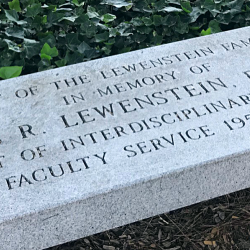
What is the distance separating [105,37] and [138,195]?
5.27ft

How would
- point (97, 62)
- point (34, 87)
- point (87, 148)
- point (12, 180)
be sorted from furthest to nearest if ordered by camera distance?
point (97, 62), point (34, 87), point (87, 148), point (12, 180)

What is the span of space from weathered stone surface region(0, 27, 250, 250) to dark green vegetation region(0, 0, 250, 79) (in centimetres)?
56

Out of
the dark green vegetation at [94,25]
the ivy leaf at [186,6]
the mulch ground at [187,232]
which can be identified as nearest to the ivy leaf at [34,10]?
the dark green vegetation at [94,25]

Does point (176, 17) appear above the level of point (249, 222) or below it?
above

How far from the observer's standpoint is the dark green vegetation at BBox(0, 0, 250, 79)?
314 centimetres

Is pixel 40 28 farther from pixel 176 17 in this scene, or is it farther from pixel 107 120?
pixel 107 120

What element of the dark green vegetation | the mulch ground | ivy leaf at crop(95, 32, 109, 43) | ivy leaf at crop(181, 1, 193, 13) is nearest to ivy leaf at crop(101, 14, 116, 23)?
the dark green vegetation

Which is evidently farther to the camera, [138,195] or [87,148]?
[87,148]

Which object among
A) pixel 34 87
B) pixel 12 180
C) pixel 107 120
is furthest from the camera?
pixel 34 87

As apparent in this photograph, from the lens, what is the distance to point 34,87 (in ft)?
8.29

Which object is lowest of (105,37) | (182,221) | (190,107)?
(182,221)

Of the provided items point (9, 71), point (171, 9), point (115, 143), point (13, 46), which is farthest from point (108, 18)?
point (115, 143)

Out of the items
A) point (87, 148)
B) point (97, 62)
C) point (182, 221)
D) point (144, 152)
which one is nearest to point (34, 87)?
point (97, 62)

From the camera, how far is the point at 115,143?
208 cm
